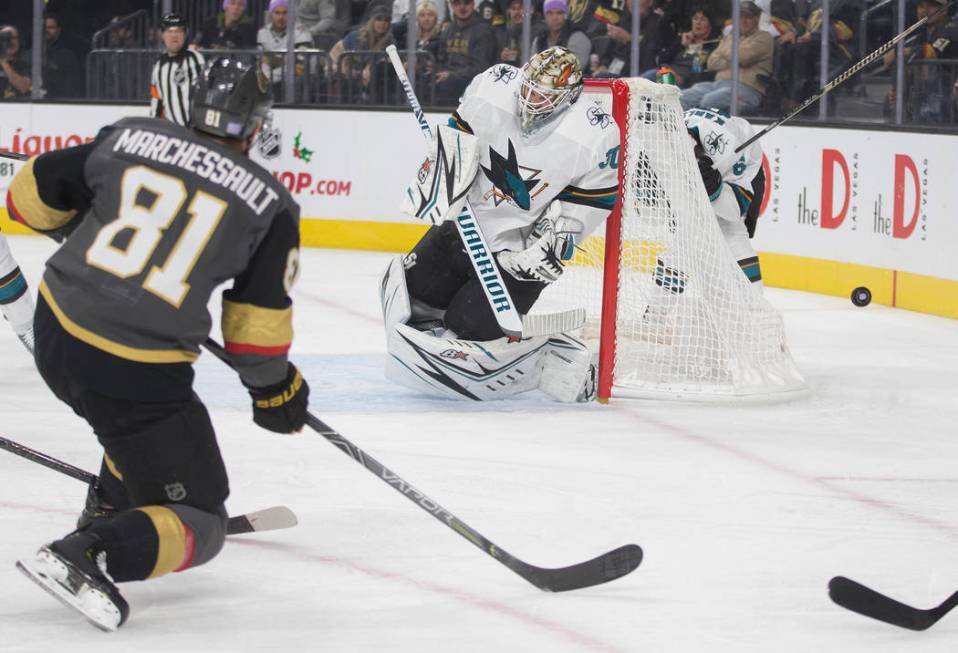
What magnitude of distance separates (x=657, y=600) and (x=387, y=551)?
0.59 m

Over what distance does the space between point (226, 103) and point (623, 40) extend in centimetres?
606

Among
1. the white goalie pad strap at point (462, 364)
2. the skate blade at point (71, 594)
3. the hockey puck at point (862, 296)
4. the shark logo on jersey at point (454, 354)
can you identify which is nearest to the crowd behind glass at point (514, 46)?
the hockey puck at point (862, 296)

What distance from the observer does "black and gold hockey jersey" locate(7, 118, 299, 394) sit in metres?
2.52

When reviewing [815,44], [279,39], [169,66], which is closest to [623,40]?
[815,44]

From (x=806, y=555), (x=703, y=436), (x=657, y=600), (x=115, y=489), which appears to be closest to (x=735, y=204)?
(x=703, y=436)

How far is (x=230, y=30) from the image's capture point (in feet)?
31.1

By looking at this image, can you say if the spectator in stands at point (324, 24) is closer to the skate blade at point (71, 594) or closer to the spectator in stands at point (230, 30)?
the spectator in stands at point (230, 30)

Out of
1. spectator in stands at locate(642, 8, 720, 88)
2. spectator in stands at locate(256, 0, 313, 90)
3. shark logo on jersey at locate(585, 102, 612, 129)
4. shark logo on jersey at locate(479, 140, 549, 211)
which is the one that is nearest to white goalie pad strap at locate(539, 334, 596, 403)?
shark logo on jersey at locate(479, 140, 549, 211)

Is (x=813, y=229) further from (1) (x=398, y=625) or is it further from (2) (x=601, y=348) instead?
(1) (x=398, y=625)

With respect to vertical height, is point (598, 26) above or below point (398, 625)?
above

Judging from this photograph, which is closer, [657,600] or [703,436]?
[657,600]

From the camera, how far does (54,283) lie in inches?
102

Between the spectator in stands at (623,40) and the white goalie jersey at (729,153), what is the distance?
2.94 meters

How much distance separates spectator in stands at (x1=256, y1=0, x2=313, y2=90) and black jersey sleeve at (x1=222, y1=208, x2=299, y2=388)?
6.71 meters
